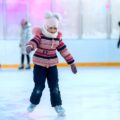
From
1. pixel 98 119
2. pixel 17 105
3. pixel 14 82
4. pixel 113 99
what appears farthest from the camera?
pixel 14 82

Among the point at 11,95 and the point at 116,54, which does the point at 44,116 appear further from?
the point at 116,54

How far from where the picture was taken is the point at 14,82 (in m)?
10.4

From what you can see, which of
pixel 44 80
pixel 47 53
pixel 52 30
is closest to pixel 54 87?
pixel 44 80

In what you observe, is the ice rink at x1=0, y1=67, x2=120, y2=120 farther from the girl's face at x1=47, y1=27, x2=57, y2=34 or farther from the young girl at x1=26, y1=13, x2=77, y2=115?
the girl's face at x1=47, y1=27, x2=57, y2=34

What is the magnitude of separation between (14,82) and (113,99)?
350 cm

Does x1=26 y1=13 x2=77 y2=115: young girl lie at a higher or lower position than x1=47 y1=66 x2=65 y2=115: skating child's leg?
higher

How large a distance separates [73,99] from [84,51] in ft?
27.8

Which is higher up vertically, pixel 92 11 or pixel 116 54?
pixel 92 11

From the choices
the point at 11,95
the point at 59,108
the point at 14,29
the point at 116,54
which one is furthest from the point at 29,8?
the point at 59,108

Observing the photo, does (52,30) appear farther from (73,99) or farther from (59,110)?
(73,99)

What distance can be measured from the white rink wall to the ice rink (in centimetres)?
389

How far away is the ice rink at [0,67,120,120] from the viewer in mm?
5906

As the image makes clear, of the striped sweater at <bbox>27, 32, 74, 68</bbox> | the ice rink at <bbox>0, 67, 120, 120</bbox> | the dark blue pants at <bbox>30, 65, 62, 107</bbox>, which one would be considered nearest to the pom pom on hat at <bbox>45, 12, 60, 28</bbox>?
the striped sweater at <bbox>27, 32, 74, 68</bbox>

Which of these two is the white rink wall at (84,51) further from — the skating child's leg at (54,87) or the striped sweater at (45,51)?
the striped sweater at (45,51)
